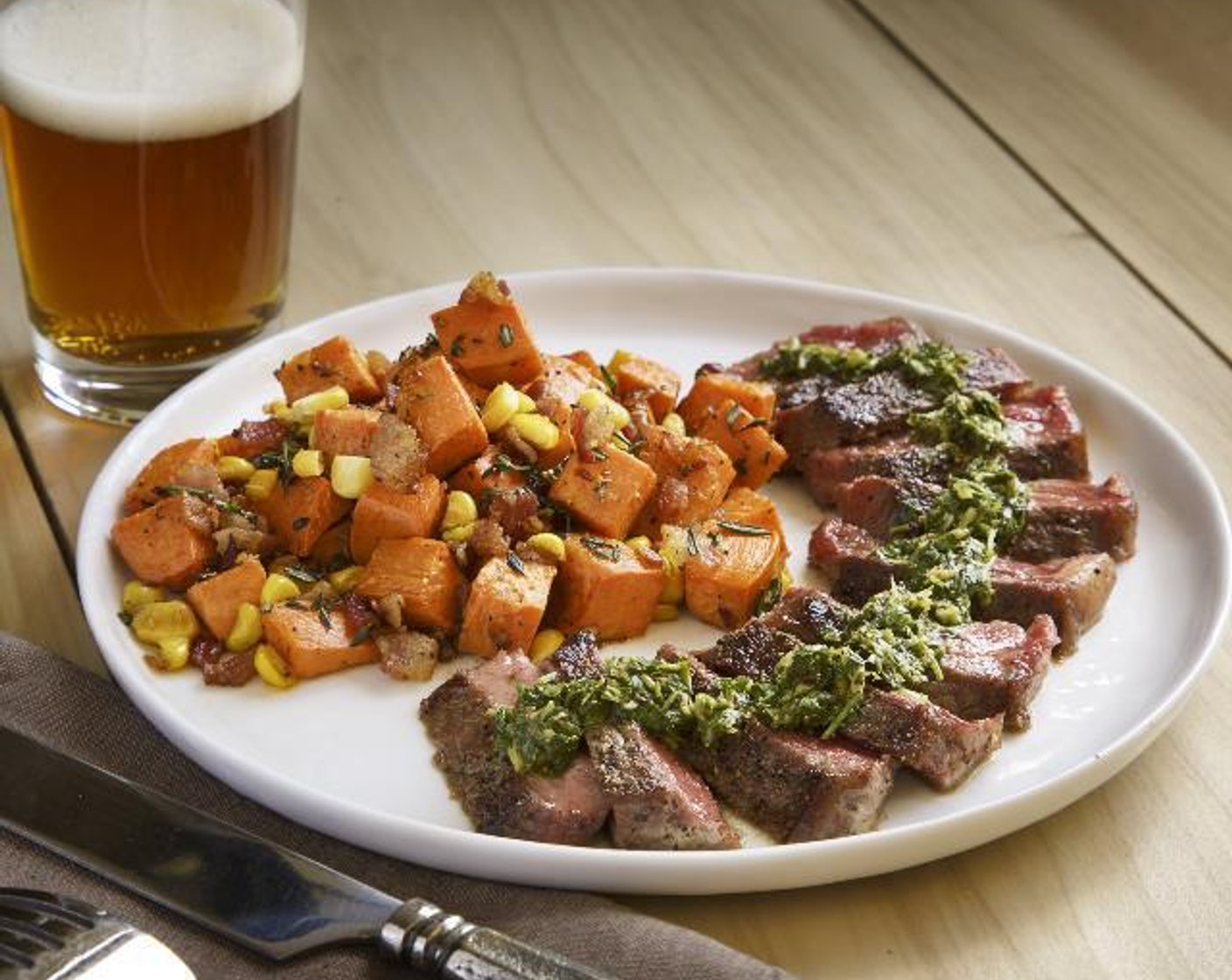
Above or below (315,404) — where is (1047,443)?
above

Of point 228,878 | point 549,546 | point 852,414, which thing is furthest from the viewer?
point 852,414

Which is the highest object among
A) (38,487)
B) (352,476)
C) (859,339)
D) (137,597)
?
(859,339)

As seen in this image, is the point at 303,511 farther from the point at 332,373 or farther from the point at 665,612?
the point at 665,612

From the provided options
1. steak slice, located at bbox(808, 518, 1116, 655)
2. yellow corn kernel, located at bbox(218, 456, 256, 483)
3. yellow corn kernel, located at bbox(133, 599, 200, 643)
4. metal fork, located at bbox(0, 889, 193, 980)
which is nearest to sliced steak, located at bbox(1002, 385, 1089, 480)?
steak slice, located at bbox(808, 518, 1116, 655)

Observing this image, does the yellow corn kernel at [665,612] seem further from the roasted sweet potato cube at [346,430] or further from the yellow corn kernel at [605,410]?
the roasted sweet potato cube at [346,430]

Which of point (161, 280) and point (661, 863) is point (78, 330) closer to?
point (161, 280)

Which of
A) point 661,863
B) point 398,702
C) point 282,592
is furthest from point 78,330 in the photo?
point 661,863

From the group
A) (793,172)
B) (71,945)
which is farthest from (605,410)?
(793,172)
